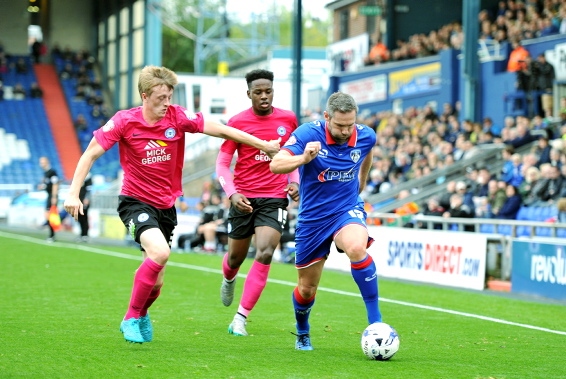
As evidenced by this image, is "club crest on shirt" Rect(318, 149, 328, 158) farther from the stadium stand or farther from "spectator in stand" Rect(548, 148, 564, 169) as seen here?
the stadium stand

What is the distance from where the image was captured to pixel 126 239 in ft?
92.9

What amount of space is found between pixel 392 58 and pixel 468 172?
40.8ft

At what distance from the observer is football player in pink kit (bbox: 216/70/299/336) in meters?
9.46

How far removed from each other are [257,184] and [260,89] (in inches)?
36.2

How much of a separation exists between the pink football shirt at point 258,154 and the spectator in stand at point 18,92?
1774 inches

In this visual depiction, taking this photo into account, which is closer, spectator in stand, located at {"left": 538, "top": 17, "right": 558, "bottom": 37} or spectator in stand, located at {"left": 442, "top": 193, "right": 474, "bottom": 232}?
spectator in stand, located at {"left": 442, "top": 193, "right": 474, "bottom": 232}

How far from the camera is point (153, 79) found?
814 centimetres

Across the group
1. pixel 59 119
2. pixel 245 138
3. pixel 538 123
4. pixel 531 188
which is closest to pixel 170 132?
pixel 245 138

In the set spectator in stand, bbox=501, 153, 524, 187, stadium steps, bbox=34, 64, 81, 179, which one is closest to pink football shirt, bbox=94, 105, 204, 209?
spectator in stand, bbox=501, 153, 524, 187

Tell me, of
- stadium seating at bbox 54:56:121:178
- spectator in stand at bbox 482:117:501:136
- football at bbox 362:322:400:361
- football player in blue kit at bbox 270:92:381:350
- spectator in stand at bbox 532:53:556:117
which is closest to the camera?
football at bbox 362:322:400:361

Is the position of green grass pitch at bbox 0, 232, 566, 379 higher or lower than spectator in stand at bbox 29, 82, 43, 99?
lower

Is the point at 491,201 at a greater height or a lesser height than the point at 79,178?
lesser

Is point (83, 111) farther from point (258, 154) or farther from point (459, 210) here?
point (258, 154)

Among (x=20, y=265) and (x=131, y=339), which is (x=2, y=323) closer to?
(x=131, y=339)
